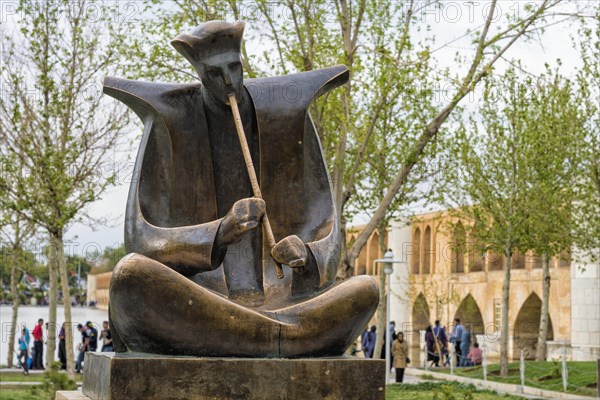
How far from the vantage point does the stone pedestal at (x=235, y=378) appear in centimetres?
505

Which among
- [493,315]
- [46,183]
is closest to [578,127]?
[46,183]

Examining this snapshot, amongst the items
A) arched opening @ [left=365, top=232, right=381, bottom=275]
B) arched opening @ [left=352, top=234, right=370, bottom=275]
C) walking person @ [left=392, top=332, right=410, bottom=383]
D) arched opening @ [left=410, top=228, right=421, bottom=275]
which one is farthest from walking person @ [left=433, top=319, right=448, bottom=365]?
arched opening @ [left=352, top=234, right=370, bottom=275]

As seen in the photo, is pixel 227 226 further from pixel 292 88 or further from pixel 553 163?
pixel 553 163

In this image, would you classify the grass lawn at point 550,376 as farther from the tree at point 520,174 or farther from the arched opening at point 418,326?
the arched opening at point 418,326

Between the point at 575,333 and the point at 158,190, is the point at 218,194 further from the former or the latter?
the point at 575,333

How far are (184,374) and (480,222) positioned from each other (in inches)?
733

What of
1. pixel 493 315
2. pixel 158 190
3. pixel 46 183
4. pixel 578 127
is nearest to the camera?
pixel 158 190

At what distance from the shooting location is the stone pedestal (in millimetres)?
5051

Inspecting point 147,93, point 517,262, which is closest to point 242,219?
point 147,93

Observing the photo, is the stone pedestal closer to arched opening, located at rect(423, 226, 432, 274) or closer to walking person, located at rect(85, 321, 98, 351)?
walking person, located at rect(85, 321, 98, 351)

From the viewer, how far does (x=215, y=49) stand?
586 cm

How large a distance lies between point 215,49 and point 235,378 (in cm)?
193

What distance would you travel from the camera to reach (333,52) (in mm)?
15344

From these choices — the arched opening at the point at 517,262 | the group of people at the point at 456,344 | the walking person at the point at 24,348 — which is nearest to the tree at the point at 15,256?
the walking person at the point at 24,348
